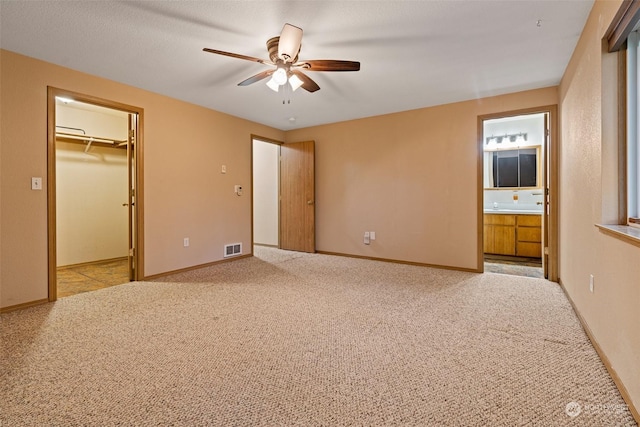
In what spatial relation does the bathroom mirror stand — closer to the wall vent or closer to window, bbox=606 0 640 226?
window, bbox=606 0 640 226

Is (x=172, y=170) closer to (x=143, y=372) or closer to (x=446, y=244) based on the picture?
(x=143, y=372)

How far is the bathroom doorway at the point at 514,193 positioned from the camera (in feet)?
16.1

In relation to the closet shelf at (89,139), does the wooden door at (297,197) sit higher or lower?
lower

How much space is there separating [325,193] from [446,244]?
2224mm

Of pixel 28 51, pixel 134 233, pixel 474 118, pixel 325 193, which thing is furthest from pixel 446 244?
pixel 28 51

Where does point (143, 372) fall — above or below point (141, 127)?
below

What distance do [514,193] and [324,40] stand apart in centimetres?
485

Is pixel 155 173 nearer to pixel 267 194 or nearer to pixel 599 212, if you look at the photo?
pixel 267 194

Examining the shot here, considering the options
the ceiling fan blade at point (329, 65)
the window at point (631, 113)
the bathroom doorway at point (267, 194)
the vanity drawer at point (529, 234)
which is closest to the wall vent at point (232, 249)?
the bathroom doorway at point (267, 194)

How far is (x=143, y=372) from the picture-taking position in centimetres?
171

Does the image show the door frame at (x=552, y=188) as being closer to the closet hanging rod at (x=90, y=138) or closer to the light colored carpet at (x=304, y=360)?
the light colored carpet at (x=304, y=360)

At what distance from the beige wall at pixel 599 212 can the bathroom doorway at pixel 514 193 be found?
1985mm

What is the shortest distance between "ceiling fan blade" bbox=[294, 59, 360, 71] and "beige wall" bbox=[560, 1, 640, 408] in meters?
1.56

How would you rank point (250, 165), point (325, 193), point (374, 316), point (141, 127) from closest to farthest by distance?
point (374, 316) < point (141, 127) < point (250, 165) < point (325, 193)
